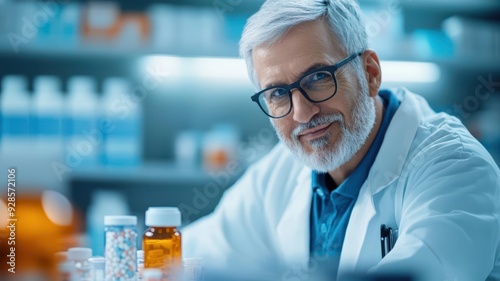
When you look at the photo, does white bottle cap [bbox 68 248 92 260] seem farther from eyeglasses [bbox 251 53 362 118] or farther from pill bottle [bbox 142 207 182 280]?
eyeglasses [bbox 251 53 362 118]

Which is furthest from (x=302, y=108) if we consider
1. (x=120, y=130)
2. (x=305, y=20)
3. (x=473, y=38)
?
(x=473, y=38)

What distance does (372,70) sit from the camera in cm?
140

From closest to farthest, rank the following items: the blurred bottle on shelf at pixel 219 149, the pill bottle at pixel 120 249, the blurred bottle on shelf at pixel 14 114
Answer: the pill bottle at pixel 120 249 → the blurred bottle on shelf at pixel 14 114 → the blurred bottle on shelf at pixel 219 149

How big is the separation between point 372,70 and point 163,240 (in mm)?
715

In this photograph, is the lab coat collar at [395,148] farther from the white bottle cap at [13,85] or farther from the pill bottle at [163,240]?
the white bottle cap at [13,85]

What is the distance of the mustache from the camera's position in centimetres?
126

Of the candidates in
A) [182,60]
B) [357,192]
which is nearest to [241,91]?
[182,60]

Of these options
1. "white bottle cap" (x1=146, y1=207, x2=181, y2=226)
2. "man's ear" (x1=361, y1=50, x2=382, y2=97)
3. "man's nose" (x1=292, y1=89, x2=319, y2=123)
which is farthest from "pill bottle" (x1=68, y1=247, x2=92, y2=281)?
"man's ear" (x1=361, y1=50, x2=382, y2=97)

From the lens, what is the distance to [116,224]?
2.95ft

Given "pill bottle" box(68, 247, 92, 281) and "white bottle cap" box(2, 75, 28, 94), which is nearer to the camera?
"pill bottle" box(68, 247, 92, 281)

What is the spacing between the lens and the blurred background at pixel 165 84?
2361mm

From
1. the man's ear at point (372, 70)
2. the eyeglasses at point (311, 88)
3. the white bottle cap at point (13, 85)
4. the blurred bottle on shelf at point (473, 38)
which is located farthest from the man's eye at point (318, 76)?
the blurred bottle on shelf at point (473, 38)

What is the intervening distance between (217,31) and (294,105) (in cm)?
137

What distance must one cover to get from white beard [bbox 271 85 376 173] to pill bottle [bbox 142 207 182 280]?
454mm
